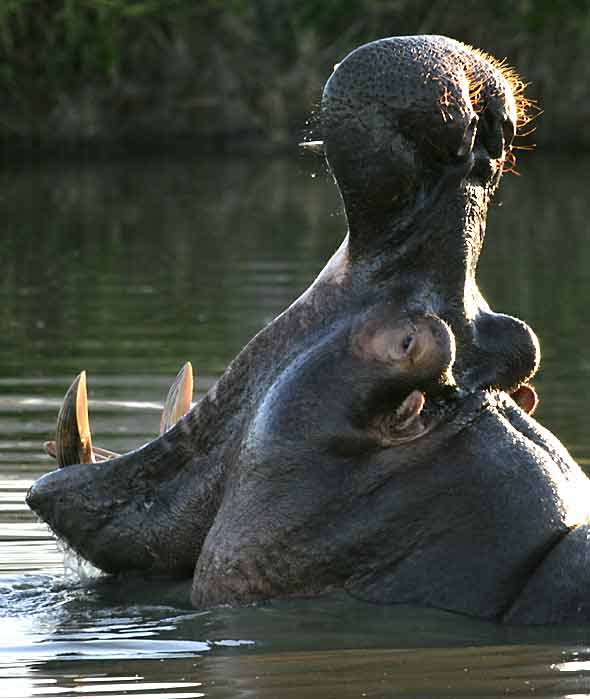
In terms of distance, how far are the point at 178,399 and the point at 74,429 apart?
30cm

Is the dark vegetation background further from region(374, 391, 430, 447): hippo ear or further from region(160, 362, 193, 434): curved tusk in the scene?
region(374, 391, 430, 447): hippo ear

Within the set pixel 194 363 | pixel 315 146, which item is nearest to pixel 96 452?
pixel 315 146

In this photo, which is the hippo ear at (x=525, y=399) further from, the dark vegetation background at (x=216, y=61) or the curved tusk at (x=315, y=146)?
the dark vegetation background at (x=216, y=61)

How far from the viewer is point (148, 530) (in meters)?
4.24

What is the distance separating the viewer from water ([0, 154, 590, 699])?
12.9 ft

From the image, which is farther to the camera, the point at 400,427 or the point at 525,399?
the point at 525,399

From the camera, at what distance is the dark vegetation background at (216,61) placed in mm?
28094

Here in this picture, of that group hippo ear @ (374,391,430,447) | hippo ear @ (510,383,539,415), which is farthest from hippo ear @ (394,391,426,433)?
hippo ear @ (510,383,539,415)

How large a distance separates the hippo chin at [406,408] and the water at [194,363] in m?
0.11

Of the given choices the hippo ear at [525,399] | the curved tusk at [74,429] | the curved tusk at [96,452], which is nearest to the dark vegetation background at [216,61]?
the curved tusk at [96,452]

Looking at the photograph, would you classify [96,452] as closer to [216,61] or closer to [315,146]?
[315,146]

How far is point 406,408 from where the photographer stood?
3852 millimetres

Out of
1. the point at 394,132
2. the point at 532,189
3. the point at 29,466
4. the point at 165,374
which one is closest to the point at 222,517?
the point at 394,132

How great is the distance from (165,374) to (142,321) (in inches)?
98.9
